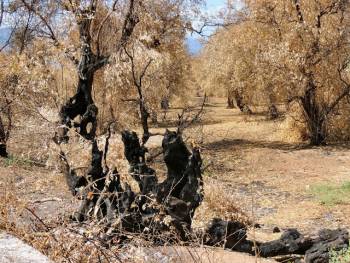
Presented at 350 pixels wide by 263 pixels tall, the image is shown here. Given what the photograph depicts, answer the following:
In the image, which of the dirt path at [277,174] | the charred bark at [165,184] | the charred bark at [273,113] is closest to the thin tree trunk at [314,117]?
the dirt path at [277,174]

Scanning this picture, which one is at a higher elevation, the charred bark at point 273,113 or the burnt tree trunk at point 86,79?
the burnt tree trunk at point 86,79

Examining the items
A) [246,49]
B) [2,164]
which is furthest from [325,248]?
[246,49]

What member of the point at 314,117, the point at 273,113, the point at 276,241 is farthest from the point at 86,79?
the point at 273,113

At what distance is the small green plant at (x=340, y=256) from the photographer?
645cm

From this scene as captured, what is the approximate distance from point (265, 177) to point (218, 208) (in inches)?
259

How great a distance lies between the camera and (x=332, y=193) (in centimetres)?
1453

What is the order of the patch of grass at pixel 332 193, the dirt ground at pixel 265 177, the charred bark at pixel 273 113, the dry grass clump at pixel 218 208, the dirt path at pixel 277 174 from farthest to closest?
the charred bark at pixel 273 113 < the patch of grass at pixel 332 193 < the dirt path at pixel 277 174 < the dirt ground at pixel 265 177 < the dry grass clump at pixel 218 208

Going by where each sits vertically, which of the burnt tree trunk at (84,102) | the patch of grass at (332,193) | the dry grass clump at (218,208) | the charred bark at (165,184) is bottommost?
the patch of grass at (332,193)

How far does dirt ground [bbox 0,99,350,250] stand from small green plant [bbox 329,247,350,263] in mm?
2693

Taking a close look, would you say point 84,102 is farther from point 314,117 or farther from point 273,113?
point 273,113

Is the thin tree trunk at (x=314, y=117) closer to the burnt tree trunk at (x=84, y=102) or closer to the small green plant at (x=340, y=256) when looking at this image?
the burnt tree trunk at (x=84, y=102)

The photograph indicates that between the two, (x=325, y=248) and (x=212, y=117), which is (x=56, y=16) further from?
(x=212, y=117)

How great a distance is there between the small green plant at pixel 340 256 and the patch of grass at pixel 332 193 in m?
6.59

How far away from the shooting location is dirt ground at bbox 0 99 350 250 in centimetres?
1211
